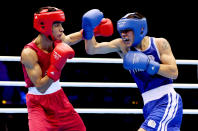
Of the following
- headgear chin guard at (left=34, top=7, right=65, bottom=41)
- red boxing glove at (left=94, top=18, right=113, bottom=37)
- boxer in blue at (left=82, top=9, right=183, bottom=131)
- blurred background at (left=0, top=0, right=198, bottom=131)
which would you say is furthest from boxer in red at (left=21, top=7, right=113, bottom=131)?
blurred background at (left=0, top=0, right=198, bottom=131)

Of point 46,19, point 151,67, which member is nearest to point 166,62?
point 151,67

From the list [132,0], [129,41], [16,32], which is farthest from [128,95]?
[129,41]

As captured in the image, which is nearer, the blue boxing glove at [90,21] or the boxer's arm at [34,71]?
the boxer's arm at [34,71]

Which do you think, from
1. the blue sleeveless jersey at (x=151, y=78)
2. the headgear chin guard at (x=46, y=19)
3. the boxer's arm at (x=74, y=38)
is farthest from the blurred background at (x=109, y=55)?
the headgear chin guard at (x=46, y=19)

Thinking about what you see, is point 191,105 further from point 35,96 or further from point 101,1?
point 35,96

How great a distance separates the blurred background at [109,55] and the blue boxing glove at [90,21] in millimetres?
2133

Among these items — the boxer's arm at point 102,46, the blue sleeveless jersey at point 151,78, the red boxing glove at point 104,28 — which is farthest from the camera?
the red boxing glove at point 104,28

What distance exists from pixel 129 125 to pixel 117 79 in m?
0.89

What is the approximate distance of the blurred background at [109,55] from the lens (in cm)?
501

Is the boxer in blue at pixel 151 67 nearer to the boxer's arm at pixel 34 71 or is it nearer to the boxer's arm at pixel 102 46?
the boxer's arm at pixel 102 46

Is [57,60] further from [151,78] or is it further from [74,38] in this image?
[151,78]

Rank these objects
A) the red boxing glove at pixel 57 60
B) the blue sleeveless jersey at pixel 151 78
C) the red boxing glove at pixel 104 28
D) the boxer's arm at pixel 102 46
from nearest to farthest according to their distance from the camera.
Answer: the red boxing glove at pixel 57 60, the blue sleeveless jersey at pixel 151 78, the boxer's arm at pixel 102 46, the red boxing glove at pixel 104 28

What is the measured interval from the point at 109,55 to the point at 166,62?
343 centimetres

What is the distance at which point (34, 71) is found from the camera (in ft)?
8.35
